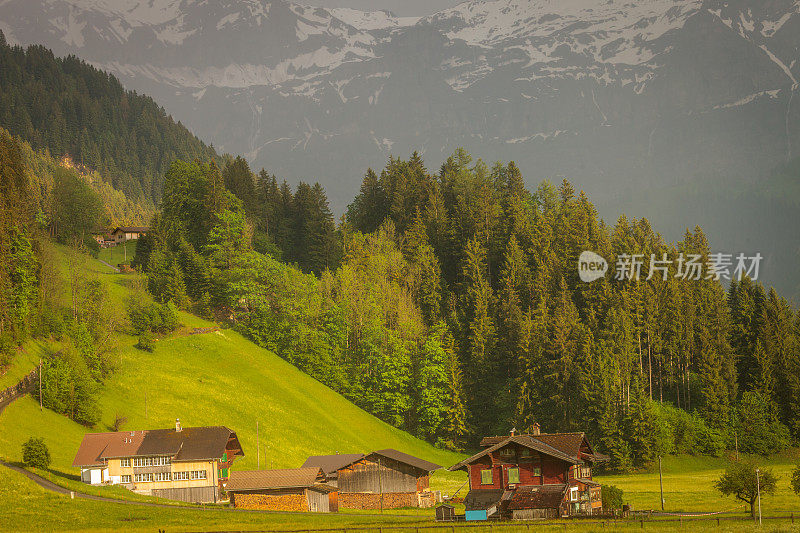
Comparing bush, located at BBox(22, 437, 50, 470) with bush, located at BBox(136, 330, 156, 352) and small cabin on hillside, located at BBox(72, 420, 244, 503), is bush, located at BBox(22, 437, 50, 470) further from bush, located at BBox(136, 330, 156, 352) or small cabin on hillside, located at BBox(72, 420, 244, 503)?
bush, located at BBox(136, 330, 156, 352)

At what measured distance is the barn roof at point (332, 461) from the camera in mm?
91500

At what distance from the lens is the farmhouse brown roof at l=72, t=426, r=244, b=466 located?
8681 centimetres

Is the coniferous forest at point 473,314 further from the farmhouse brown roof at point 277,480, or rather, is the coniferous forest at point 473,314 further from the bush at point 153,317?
the farmhouse brown roof at point 277,480

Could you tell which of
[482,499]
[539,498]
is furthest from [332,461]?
[539,498]

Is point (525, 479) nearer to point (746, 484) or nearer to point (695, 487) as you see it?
point (746, 484)

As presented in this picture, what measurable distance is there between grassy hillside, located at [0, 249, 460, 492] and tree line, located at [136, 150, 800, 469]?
799 centimetres

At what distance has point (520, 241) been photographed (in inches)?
6393

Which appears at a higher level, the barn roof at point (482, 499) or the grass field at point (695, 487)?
the barn roof at point (482, 499)

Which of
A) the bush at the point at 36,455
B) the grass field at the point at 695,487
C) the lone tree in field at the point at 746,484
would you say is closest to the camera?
the lone tree in field at the point at 746,484

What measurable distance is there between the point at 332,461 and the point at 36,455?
29.6 m

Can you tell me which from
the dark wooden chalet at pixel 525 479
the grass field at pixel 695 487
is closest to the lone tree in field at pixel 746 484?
the grass field at pixel 695 487

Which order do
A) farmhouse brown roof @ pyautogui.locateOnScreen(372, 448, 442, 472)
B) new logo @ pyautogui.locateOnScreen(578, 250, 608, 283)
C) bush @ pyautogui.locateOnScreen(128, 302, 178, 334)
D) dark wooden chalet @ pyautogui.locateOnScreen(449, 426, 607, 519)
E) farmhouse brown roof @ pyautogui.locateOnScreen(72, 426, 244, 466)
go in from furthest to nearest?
new logo @ pyautogui.locateOnScreen(578, 250, 608, 283) < bush @ pyautogui.locateOnScreen(128, 302, 178, 334) < farmhouse brown roof @ pyautogui.locateOnScreen(372, 448, 442, 472) < farmhouse brown roof @ pyautogui.locateOnScreen(72, 426, 244, 466) < dark wooden chalet @ pyautogui.locateOnScreen(449, 426, 607, 519)

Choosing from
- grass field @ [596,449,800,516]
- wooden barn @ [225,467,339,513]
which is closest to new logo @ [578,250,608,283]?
grass field @ [596,449,800,516]

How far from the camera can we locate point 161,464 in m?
88.2
